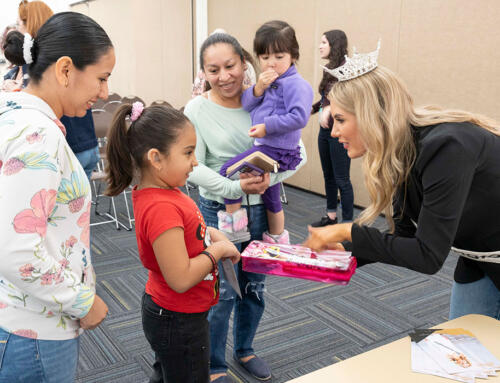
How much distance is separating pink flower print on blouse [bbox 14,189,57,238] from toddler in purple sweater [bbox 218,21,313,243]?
1001 millimetres

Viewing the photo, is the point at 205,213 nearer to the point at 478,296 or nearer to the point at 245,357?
the point at 245,357

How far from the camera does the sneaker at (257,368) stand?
2.19m

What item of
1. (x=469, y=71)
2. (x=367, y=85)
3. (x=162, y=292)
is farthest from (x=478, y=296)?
(x=469, y=71)

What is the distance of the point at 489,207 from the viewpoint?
1308 millimetres

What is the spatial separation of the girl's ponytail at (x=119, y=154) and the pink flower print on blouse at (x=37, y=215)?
1.58ft

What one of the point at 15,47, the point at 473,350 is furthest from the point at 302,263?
the point at 15,47

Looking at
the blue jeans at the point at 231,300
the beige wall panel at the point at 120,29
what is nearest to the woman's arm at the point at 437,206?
the blue jeans at the point at 231,300

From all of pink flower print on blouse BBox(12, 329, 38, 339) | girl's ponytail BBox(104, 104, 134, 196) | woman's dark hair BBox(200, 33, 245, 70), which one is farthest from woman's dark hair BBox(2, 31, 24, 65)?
woman's dark hair BBox(200, 33, 245, 70)

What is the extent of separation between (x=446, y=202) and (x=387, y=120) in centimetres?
28

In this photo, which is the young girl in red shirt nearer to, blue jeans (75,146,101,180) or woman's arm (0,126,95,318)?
woman's arm (0,126,95,318)

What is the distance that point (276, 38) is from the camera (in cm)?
205

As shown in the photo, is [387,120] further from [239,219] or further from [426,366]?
[239,219]

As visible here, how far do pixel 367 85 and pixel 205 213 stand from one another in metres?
0.95

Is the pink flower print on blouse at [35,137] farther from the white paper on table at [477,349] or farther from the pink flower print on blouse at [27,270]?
the white paper on table at [477,349]
